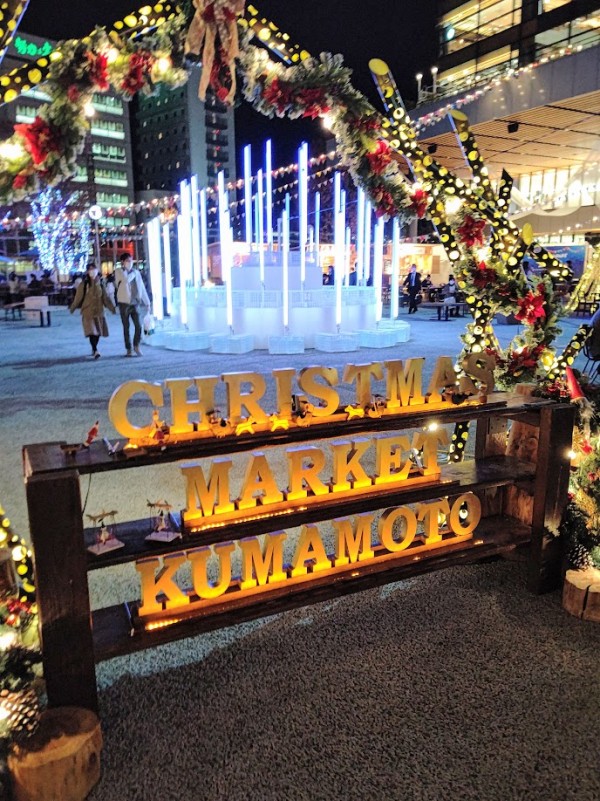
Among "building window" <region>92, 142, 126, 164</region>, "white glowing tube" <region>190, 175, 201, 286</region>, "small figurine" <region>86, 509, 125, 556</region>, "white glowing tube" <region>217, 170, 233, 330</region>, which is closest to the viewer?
"small figurine" <region>86, 509, 125, 556</region>

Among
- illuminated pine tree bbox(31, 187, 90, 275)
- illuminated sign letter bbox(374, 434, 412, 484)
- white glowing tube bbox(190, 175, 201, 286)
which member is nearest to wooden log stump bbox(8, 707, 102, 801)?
illuminated sign letter bbox(374, 434, 412, 484)

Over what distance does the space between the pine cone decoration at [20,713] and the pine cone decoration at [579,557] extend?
2840 mm

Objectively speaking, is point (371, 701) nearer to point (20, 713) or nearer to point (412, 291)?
point (20, 713)

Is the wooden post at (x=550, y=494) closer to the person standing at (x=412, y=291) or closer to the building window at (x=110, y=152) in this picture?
the person standing at (x=412, y=291)

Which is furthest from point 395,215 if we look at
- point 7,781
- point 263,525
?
point 7,781

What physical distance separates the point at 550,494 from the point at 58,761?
2.79 m

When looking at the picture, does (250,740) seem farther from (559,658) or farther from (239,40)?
(239,40)

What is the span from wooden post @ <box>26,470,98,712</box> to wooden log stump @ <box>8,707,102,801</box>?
19cm

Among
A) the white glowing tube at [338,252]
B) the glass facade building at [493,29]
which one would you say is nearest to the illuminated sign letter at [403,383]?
the white glowing tube at [338,252]

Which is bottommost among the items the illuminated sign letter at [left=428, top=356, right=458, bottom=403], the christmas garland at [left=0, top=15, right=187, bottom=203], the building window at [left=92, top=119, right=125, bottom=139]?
the illuminated sign letter at [left=428, top=356, right=458, bottom=403]

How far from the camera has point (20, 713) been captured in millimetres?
2145

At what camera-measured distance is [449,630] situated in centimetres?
315

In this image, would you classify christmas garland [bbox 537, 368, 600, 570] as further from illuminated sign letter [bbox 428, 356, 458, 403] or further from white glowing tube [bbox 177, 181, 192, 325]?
white glowing tube [bbox 177, 181, 192, 325]

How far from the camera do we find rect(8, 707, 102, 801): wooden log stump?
203 centimetres
